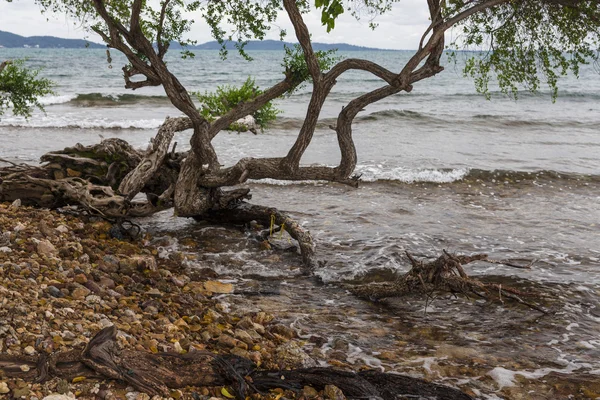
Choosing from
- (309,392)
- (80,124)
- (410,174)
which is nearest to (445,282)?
(309,392)

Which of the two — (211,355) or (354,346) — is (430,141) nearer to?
(354,346)

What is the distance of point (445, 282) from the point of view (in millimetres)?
8375

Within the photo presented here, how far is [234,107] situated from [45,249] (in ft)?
15.0

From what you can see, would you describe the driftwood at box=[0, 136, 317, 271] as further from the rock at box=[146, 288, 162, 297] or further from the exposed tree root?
the rock at box=[146, 288, 162, 297]

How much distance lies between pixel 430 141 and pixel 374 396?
22.0m

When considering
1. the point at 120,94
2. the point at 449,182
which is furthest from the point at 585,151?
the point at 120,94

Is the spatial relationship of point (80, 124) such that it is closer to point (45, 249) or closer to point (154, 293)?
point (45, 249)

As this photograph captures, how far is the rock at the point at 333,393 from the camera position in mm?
6023

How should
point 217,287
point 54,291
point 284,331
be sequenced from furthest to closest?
point 217,287 → point 284,331 → point 54,291

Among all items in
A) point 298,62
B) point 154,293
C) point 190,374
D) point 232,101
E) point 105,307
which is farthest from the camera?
point 232,101

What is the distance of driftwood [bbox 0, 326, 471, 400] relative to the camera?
509cm

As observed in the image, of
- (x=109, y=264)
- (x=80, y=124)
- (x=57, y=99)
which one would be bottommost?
(x=109, y=264)

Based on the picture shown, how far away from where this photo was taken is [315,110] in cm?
1005

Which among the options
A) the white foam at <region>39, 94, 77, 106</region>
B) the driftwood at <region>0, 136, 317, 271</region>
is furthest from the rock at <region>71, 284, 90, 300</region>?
the white foam at <region>39, 94, 77, 106</region>
